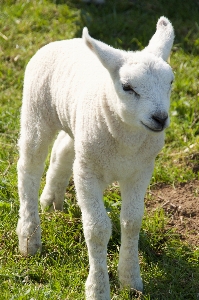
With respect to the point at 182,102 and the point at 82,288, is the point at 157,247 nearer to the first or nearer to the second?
the point at 82,288

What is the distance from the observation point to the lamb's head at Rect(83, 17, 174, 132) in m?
3.76

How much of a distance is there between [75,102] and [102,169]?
0.52 m

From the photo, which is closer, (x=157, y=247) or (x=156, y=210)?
(x=157, y=247)

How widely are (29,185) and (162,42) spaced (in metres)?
1.55

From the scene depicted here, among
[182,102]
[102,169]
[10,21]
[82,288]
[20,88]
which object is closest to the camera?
[102,169]

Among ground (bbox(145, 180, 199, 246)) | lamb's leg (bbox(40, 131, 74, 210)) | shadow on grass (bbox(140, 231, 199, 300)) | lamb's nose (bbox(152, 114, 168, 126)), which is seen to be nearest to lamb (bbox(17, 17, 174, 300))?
lamb's nose (bbox(152, 114, 168, 126))

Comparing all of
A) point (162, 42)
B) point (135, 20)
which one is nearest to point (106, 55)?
→ point (162, 42)

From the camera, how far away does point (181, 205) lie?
5.57 meters

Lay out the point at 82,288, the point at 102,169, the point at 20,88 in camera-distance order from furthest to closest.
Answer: the point at 20,88 < the point at 82,288 < the point at 102,169

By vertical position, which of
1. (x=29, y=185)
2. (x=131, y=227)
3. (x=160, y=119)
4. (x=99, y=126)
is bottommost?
(x=29, y=185)

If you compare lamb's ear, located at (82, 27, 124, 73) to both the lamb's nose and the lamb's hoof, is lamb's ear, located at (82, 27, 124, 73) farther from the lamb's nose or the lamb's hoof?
the lamb's hoof

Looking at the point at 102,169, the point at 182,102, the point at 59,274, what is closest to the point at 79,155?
the point at 102,169

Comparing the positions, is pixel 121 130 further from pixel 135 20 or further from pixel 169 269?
pixel 135 20

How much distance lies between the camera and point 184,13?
28.5 feet
